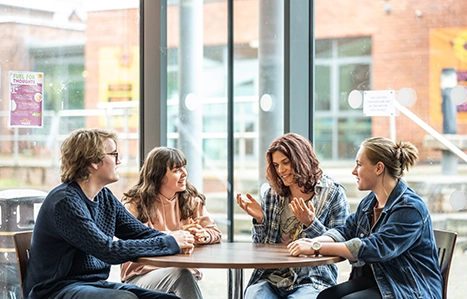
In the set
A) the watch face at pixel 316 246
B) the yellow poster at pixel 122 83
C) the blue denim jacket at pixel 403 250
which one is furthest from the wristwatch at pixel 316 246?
the yellow poster at pixel 122 83

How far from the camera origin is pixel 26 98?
3.99 m

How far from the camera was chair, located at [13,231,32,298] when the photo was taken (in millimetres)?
2908

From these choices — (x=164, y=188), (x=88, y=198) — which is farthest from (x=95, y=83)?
(x=88, y=198)

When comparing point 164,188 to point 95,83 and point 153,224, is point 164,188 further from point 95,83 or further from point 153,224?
point 95,83

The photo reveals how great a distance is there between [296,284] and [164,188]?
2.72ft

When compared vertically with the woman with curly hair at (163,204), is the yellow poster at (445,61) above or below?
above

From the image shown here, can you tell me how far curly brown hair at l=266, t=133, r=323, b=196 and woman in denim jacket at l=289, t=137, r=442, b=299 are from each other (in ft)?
0.98

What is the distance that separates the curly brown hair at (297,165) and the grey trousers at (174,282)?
0.62 meters

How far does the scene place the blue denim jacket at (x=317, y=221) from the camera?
123 inches

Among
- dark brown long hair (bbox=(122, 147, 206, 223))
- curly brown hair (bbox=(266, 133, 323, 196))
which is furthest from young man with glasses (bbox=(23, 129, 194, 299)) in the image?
curly brown hair (bbox=(266, 133, 323, 196))

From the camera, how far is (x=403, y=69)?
3.98 m

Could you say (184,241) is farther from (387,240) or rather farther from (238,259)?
(387,240)

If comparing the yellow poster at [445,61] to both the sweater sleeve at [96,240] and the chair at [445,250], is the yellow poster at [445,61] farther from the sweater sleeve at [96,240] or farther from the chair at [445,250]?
the sweater sleeve at [96,240]

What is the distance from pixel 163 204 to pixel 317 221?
828 millimetres
